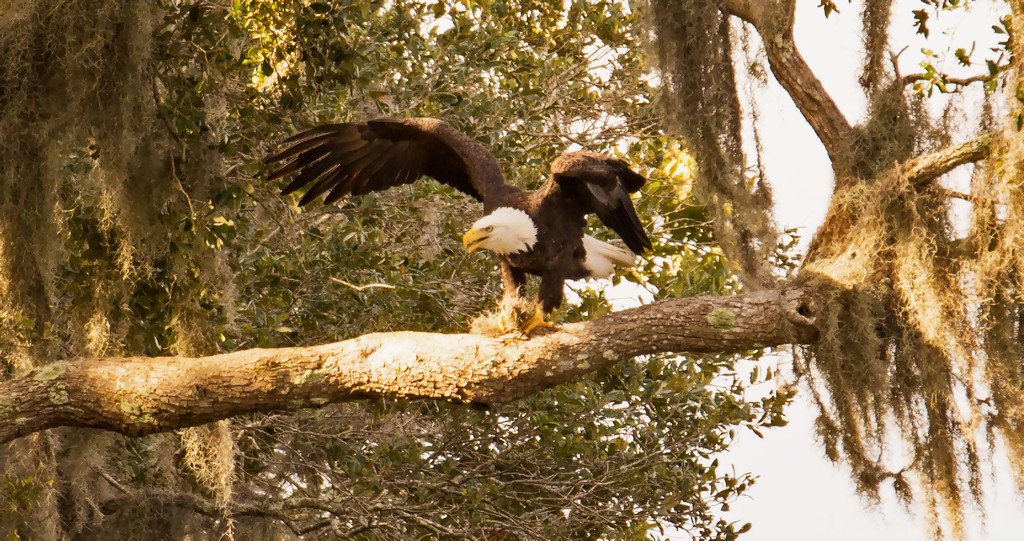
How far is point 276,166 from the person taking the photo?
4.46m

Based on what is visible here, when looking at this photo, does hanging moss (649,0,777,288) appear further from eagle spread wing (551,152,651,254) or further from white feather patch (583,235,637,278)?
white feather patch (583,235,637,278)

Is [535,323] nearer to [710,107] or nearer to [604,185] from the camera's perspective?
[604,185]

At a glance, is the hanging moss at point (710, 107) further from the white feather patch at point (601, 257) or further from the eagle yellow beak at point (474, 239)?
the eagle yellow beak at point (474, 239)

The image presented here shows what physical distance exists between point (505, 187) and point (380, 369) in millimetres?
995

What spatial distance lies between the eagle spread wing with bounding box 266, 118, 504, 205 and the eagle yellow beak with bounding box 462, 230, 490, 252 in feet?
1.22

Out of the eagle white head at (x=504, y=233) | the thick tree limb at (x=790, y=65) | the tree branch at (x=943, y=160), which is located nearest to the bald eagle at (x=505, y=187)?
the eagle white head at (x=504, y=233)

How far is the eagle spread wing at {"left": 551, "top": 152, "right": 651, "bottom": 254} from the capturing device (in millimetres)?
3369

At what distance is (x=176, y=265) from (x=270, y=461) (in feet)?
5.69

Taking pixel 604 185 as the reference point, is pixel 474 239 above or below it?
below

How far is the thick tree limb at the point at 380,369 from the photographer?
3.01 meters

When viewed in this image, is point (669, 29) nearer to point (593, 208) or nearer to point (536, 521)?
point (593, 208)

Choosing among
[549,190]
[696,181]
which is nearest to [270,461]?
[549,190]

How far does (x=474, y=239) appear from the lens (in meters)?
3.51

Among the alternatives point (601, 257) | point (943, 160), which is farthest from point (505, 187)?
point (943, 160)
